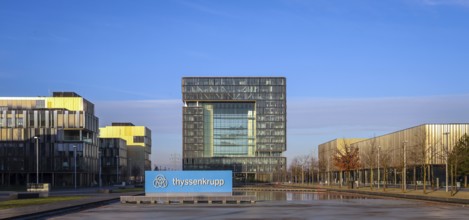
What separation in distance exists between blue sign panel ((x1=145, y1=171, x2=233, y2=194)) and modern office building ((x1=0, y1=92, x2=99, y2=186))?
236 ft

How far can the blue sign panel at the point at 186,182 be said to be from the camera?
53.1 meters

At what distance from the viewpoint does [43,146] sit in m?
126

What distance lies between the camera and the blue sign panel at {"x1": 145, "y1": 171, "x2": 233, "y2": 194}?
174 ft

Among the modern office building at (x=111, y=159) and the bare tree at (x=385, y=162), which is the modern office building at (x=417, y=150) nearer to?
the bare tree at (x=385, y=162)

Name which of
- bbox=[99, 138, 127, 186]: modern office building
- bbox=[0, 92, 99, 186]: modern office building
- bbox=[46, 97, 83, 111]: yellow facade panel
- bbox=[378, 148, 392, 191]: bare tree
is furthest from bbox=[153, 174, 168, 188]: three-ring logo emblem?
bbox=[99, 138, 127, 186]: modern office building

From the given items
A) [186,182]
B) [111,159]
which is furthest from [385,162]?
[111,159]

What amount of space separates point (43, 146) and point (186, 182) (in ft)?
262

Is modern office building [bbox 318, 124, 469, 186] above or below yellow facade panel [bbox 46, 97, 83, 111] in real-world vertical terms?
below

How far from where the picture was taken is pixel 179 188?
2093 inches

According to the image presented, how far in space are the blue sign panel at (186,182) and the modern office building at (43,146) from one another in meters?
72.0

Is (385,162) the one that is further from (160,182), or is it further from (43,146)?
(43,146)

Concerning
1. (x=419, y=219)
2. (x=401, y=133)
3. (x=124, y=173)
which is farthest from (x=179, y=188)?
(x=124, y=173)

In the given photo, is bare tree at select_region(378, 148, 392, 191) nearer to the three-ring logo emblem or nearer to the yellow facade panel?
the three-ring logo emblem

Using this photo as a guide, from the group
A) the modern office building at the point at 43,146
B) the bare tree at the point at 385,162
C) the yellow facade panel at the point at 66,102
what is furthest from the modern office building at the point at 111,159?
the bare tree at the point at 385,162
